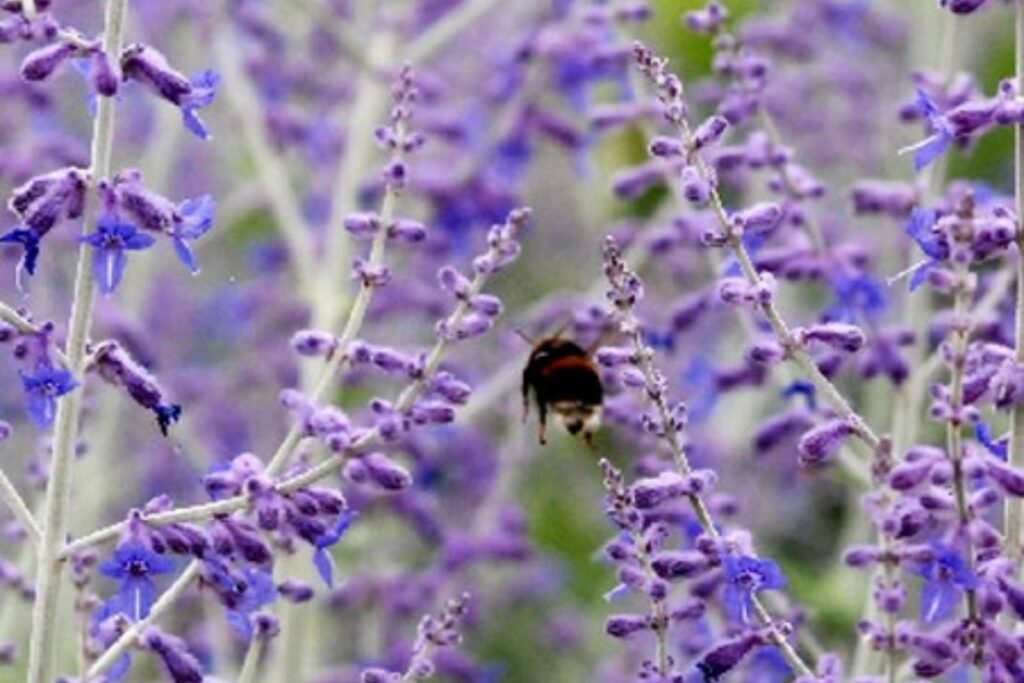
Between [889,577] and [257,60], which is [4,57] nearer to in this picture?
[257,60]

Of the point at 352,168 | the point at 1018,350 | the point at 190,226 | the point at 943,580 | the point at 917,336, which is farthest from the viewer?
the point at 352,168

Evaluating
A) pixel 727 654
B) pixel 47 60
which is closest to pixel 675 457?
pixel 727 654

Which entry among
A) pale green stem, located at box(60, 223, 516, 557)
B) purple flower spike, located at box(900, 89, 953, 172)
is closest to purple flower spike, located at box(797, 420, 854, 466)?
purple flower spike, located at box(900, 89, 953, 172)

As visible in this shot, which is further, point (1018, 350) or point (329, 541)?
point (329, 541)

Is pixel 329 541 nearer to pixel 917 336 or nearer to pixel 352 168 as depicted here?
pixel 917 336

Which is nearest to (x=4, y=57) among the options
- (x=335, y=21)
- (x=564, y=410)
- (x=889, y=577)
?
(x=335, y=21)

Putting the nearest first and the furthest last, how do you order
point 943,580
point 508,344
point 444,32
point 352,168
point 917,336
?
point 943,580
point 917,336
point 352,168
point 444,32
point 508,344
